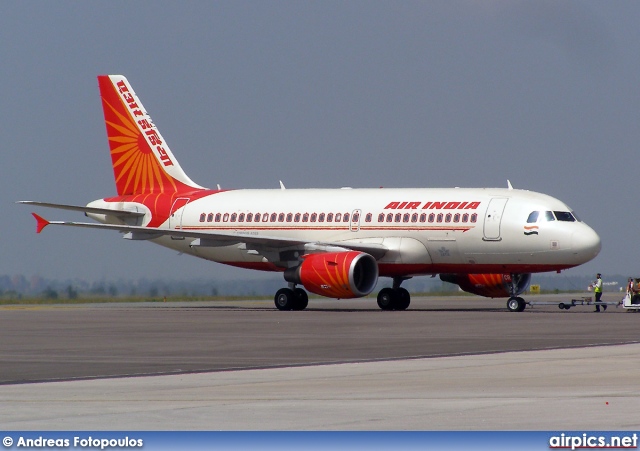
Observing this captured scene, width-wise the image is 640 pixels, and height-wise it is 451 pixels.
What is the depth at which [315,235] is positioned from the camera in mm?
48812

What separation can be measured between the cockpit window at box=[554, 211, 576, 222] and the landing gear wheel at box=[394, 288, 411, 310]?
Answer: 6.87 meters

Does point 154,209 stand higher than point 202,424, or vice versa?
point 154,209

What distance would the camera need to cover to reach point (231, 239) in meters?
46.9

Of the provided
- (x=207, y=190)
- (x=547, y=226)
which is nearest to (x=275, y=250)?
(x=207, y=190)

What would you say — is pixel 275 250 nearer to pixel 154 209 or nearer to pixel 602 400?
pixel 154 209

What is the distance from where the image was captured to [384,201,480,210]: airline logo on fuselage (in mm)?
45312

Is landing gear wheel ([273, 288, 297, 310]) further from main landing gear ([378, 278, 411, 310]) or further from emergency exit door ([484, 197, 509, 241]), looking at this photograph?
emergency exit door ([484, 197, 509, 241])

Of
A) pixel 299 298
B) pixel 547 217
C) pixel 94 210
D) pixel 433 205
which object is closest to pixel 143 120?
pixel 94 210

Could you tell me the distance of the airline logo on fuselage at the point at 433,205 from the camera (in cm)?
4531

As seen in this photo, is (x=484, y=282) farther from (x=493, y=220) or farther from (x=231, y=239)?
(x=231, y=239)

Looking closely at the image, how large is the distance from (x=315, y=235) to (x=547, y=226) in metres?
9.27

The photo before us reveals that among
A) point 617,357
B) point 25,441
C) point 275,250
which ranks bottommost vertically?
point 25,441

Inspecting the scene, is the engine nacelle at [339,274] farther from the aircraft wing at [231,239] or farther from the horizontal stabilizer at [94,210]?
the horizontal stabilizer at [94,210]

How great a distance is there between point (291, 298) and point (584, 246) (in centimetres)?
1083
